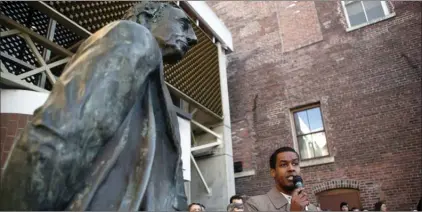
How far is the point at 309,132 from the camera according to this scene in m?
10.0

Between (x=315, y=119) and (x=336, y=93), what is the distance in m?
0.96

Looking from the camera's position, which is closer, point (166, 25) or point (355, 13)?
point (166, 25)

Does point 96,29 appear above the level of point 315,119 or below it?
above

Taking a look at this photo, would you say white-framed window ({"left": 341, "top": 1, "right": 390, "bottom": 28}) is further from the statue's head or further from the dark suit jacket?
the statue's head

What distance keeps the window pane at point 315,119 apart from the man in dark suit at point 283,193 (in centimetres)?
733

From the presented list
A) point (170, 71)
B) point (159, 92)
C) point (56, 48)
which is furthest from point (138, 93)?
point (170, 71)

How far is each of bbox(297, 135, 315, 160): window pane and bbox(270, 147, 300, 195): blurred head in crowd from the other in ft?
23.5

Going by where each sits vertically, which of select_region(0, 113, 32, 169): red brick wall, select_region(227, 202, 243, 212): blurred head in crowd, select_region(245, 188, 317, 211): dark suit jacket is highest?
select_region(0, 113, 32, 169): red brick wall

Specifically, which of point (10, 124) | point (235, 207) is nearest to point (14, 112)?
point (10, 124)

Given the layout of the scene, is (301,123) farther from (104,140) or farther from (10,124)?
(104,140)

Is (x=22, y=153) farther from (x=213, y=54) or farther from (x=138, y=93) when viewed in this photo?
(x=213, y=54)

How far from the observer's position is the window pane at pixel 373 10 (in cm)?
1020

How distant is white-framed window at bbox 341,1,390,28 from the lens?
10148 mm

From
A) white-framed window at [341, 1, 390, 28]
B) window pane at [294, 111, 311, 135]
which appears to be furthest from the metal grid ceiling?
white-framed window at [341, 1, 390, 28]
